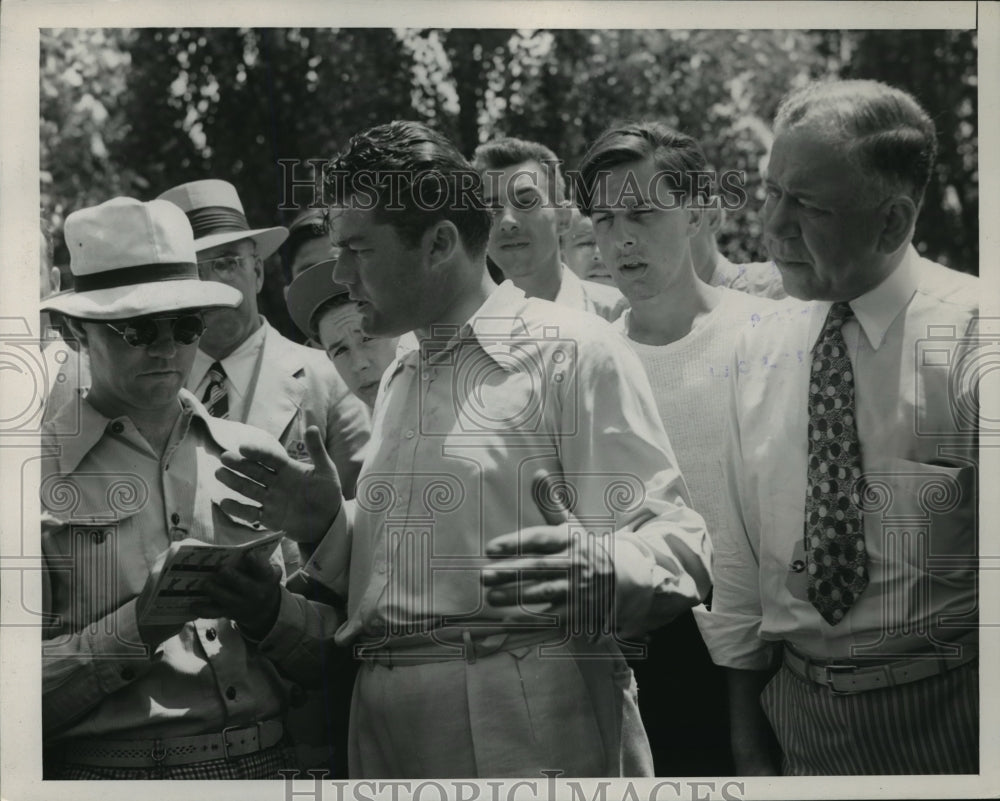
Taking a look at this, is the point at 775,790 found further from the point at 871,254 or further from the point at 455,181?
the point at 455,181

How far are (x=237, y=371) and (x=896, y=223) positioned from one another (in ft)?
6.55

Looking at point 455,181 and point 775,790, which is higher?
point 455,181

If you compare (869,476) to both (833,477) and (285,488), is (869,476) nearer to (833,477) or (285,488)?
(833,477)

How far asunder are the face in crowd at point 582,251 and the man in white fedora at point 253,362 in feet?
2.56

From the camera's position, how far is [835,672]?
3.57 m

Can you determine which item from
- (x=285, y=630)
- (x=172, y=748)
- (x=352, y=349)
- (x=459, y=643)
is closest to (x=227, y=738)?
→ (x=172, y=748)

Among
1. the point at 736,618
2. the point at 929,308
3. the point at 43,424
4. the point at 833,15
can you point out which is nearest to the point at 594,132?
the point at 833,15

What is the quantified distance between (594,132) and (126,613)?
6.48 ft

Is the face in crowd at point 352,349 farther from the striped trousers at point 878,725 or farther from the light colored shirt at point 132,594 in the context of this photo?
the striped trousers at point 878,725

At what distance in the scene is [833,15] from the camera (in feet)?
13.1

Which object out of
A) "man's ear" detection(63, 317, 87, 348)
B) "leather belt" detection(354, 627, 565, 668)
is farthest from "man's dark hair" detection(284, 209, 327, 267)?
"leather belt" detection(354, 627, 565, 668)

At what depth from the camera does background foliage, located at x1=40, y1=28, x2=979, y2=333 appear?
3953 mm

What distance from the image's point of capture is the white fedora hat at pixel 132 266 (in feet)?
11.8

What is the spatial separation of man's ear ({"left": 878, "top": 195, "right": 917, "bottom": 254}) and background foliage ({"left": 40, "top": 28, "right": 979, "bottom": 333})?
0.19 meters
